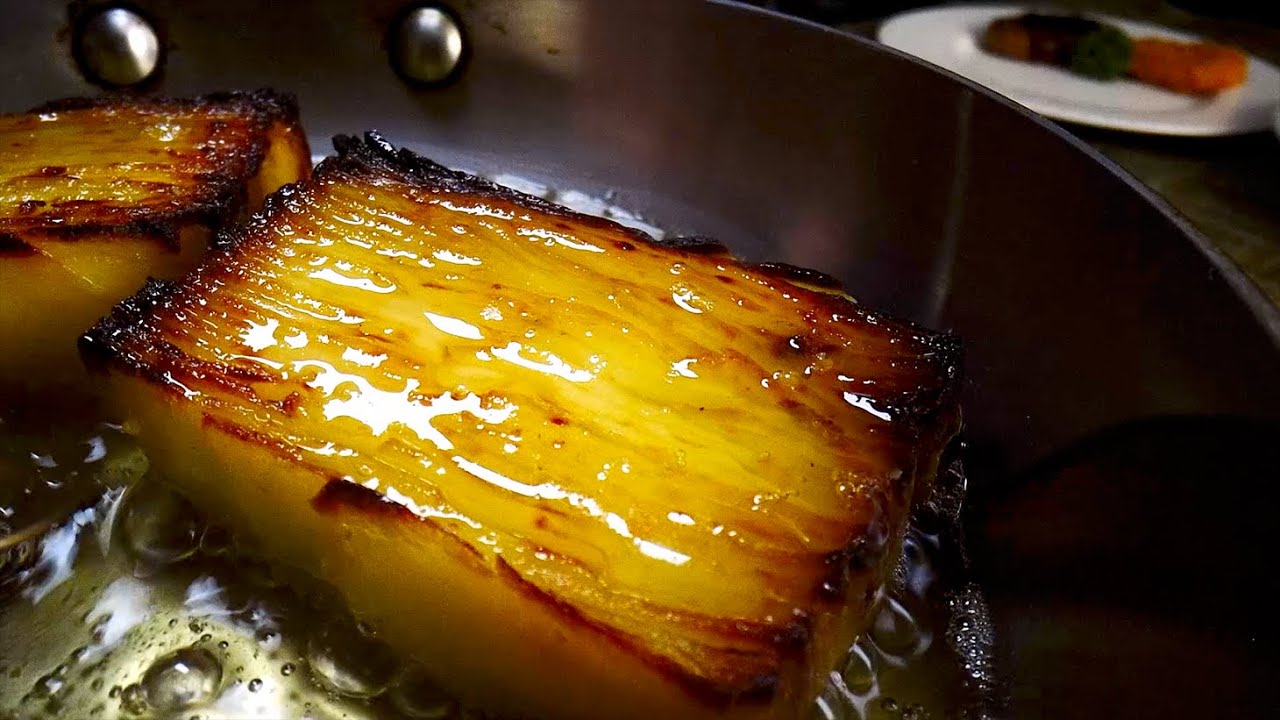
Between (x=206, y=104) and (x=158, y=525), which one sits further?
(x=206, y=104)

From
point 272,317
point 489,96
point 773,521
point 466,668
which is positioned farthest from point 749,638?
point 489,96

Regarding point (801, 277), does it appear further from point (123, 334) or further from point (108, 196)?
point (108, 196)

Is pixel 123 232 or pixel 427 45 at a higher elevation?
pixel 427 45

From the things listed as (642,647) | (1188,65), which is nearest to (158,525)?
(642,647)

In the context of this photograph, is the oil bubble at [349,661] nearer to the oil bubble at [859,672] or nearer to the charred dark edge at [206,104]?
the oil bubble at [859,672]

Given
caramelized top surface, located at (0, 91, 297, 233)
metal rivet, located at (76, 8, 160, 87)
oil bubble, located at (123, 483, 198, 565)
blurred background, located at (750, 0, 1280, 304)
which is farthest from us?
blurred background, located at (750, 0, 1280, 304)

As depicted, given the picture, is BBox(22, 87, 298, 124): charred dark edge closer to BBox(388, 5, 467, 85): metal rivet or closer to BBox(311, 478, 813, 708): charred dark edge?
BBox(388, 5, 467, 85): metal rivet

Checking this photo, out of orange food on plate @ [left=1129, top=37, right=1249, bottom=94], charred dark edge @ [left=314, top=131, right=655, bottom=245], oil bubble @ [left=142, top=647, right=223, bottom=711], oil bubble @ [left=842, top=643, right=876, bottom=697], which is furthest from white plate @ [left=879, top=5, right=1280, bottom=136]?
oil bubble @ [left=142, top=647, right=223, bottom=711]
